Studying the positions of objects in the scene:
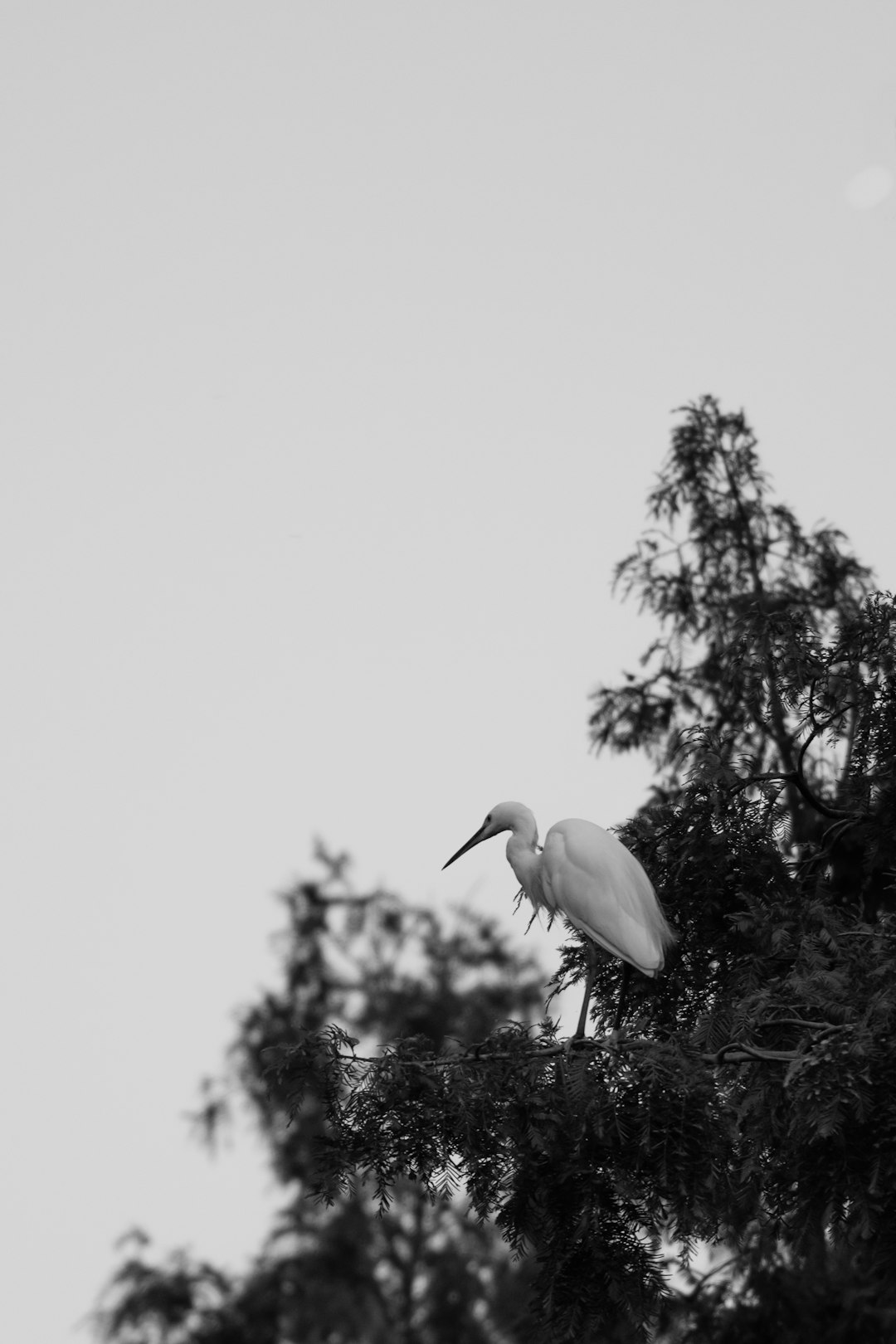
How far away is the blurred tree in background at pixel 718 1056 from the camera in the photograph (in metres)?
4.71

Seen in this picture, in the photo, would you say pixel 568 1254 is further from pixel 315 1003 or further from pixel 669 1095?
pixel 315 1003

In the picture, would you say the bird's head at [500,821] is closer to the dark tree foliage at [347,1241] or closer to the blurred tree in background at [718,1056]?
the blurred tree in background at [718,1056]

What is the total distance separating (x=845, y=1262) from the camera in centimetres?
934

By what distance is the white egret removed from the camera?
6.71m

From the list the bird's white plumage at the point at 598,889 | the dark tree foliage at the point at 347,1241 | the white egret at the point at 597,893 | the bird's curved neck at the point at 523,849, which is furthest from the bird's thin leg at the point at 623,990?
the dark tree foliage at the point at 347,1241

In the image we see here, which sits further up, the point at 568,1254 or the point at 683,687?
the point at 683,687

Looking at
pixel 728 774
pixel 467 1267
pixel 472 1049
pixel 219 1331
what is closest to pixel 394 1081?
pixel 472 1049

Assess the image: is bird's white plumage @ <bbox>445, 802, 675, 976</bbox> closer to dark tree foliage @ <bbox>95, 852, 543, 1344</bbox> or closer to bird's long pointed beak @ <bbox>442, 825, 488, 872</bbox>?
bird's long pointed beak @ <bbox>442, 825, 488, 872</bbox>

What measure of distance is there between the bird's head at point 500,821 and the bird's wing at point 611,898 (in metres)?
0.68

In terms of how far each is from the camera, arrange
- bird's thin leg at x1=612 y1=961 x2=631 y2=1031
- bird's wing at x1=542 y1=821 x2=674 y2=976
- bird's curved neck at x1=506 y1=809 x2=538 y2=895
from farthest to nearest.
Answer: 1. bird's curved neck at x1=506 y1=809 x2=538 y2=895
2. bird's thin leg at x1=612 y1=961 x2=631 y2=1031
3. bird's wing at x1=542 y1=821 x2=674 y2=976

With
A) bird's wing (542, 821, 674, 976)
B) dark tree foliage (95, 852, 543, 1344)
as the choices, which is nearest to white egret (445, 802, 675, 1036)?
bird's wing (542, 821, 674, 976)

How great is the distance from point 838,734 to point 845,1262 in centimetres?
428

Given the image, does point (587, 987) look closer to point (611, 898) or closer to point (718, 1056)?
point (611, 898)

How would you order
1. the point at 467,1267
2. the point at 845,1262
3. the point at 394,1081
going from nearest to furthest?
the point at 394,1081
the point at 845,1262
the point at 467,1267
